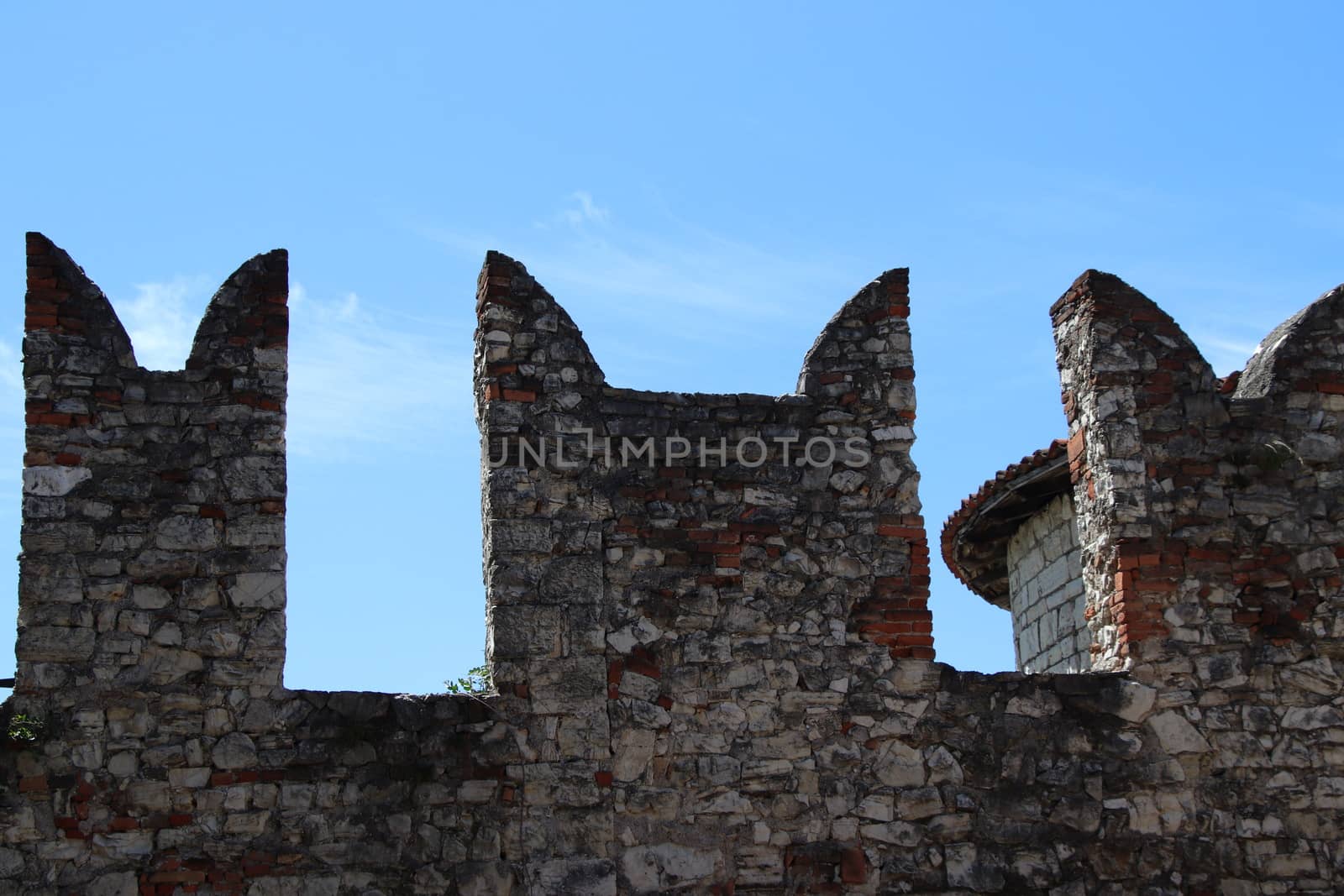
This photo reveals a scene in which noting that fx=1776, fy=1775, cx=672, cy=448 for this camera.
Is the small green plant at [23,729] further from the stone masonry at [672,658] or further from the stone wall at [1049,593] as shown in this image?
Result: the stone wall at [1049,593]

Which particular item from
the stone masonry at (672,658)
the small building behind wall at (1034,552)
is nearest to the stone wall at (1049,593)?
the small building behind wall at (1034,552)

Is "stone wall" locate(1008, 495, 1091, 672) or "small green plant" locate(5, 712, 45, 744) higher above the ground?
"stone wall" locate(1008, 495, 1091, 672)

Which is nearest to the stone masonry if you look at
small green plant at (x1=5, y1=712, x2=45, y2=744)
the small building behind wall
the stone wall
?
small green plant at (x1=5, y1=712, x2=45, y2=744)

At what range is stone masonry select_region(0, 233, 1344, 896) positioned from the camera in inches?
310

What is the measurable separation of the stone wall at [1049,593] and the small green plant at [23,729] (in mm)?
5896

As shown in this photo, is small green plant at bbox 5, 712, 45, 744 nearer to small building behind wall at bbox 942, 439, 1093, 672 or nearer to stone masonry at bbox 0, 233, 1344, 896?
stone masonry at bbox 0, 233, 1344, 896

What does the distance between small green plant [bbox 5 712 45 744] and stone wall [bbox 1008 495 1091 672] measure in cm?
590

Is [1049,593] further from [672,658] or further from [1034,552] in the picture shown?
[672,658]

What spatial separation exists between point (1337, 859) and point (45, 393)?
6524mm

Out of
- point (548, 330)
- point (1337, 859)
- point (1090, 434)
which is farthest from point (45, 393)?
point (1337, 859)

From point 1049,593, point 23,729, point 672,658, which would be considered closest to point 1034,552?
point 1049,593

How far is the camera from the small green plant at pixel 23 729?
7.71 meters

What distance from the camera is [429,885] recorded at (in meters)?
7.84

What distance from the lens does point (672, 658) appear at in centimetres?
842
